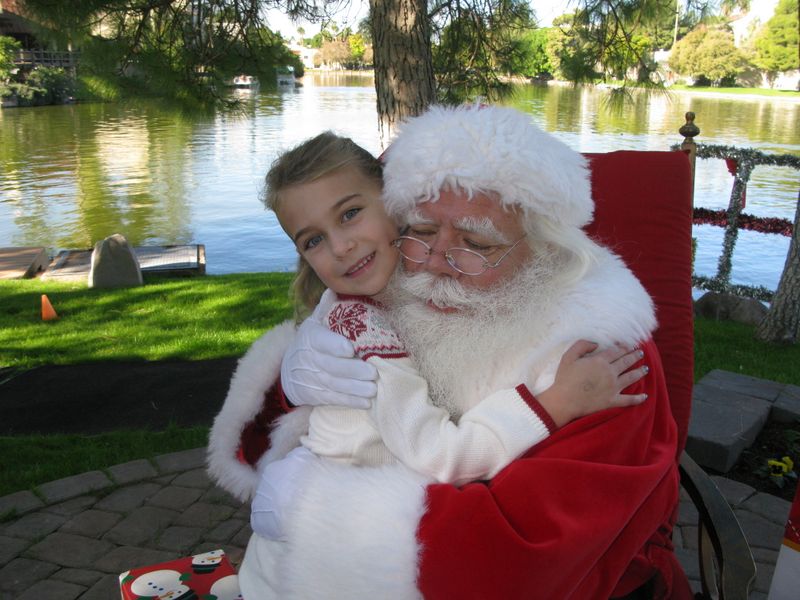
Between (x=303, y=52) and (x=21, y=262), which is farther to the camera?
(x=303, y=52)

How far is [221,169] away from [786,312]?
16972 millimetres

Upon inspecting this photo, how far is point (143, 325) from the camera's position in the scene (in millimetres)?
6301

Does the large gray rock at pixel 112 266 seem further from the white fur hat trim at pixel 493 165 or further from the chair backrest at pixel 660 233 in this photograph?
the white fur hat trim at pixel 493 165

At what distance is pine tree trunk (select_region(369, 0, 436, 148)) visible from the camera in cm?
412

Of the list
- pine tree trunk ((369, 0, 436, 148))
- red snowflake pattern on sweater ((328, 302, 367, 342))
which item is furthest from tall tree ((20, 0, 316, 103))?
red snowflake pattern on sweater ((328, 302, 367, 342))

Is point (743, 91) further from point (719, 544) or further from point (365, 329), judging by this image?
point (365, 329)

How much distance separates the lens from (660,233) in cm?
234

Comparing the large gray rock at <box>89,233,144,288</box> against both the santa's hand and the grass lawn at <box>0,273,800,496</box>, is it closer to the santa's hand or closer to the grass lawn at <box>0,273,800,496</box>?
the grass lawn at <box>0,273,800,496</box>

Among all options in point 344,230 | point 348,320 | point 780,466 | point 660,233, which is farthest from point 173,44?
point 780,466

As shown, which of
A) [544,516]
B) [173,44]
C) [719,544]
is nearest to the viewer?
[544,516]

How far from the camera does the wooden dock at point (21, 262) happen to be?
925 centimetres

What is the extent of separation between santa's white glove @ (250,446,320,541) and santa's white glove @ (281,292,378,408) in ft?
0.47

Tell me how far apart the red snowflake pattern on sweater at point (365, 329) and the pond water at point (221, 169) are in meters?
1.36

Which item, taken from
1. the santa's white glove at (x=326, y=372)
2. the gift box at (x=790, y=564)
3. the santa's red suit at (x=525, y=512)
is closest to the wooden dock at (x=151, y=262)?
the santa's white glove at (x=326, y=372)
